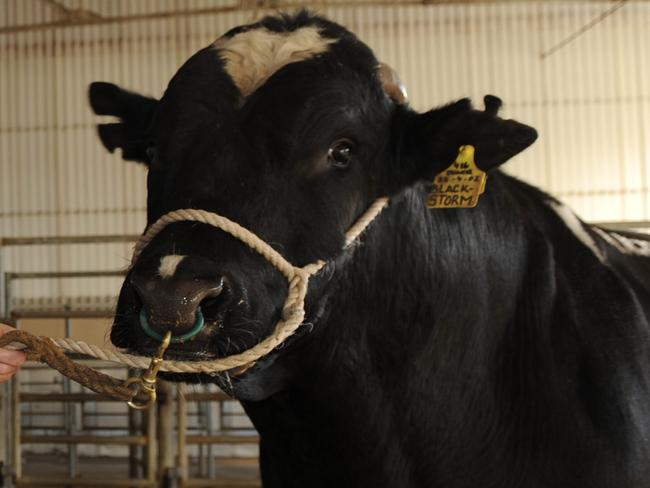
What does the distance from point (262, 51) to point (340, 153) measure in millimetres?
372

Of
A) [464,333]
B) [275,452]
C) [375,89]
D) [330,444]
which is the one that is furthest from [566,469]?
[375,89]

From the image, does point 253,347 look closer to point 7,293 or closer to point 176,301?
point 176,301

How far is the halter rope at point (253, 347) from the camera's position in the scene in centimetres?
217

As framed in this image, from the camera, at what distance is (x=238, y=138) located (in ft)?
7.74

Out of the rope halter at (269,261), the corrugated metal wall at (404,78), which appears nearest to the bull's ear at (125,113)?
the rope halter at (269,261)

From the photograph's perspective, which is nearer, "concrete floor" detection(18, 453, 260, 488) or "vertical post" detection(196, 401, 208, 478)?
"vertical post" detection(196, 401, 208, 478)

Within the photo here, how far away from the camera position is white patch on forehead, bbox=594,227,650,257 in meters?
3.49

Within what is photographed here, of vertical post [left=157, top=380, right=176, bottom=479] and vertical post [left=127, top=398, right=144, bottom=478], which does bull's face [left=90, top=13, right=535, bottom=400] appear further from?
vertical post [left=127, top=398, right=144, bottom=478]

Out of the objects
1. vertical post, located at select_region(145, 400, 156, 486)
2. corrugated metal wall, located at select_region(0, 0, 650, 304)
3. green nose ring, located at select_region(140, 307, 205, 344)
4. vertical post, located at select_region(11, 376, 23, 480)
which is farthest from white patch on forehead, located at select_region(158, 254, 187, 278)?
corrugated metal wall, located at select_region(0, 0, 650, 304)

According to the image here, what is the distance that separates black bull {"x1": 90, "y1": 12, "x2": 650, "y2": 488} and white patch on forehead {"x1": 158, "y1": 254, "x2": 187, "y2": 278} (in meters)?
0.02

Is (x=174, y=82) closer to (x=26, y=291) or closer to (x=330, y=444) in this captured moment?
(x=330, y=444)

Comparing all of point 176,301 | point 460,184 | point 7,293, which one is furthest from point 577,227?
point 7,293

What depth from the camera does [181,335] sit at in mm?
2092

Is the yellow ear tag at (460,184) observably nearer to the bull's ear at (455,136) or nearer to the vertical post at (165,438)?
the bull's ear at (455,136)
